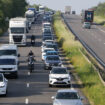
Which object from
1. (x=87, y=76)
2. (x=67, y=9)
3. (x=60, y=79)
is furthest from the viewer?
(x=67, y=9)

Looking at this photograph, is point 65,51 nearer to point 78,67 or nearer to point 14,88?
point 78,67

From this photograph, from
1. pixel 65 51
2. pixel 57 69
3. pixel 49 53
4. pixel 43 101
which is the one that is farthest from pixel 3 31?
pixel 43 101

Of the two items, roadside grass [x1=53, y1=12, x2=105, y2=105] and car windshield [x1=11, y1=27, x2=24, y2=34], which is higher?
roadside grass [x1=53, y1=12, x2=105, y2=105]

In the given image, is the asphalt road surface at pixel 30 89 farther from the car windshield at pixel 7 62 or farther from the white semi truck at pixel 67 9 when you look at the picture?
the white semi truck at pixel 67 9

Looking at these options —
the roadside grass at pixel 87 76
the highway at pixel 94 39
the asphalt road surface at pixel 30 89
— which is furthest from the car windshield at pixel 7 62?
the highway at pixel 94 39

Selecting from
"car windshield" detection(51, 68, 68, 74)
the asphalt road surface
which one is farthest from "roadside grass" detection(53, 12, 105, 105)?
"car windshield" detection(51, 68, 68, 74)

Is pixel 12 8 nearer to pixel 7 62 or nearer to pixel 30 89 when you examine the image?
pixel 7 62

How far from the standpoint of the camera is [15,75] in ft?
118

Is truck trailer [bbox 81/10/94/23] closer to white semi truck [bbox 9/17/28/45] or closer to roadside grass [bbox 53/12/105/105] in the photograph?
white semi truck [bbox 9/17/28/45]

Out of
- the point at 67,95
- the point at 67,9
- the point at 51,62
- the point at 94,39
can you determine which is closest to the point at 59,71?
the point at 51,62

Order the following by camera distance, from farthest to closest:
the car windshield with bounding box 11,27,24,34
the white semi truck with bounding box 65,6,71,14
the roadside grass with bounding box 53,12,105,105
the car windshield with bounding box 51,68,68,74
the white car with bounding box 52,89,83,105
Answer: the white semi truck with bounding box 65,6,71,14
the car windshield with bounding box 11,27,24,34
the car windshield with bounding box 51,68,68,74
the roadside grass with bounding box 53,12,105,105
the white car with bounding box 52,89,83,105

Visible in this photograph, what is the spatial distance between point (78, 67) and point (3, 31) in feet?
159

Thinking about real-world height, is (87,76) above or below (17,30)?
above

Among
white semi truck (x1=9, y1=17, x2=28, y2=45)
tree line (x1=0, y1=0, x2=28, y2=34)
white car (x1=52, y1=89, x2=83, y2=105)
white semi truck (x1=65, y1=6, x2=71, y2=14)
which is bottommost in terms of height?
white semi truck (x1=65, y1=6, x2=71, y2=14)
